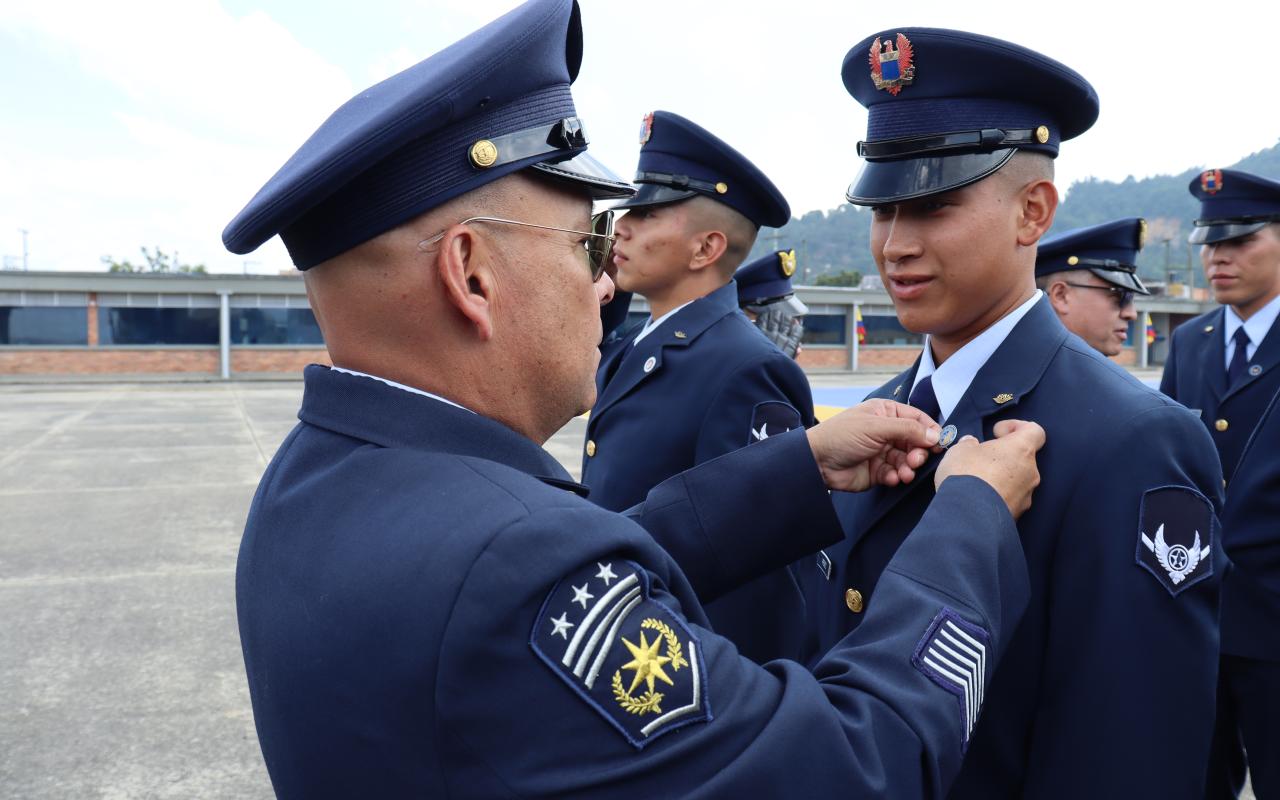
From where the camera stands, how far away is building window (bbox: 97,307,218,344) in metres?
29.4

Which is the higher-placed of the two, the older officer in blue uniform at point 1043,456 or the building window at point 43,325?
the older officer in blue uniform at point 1043,456

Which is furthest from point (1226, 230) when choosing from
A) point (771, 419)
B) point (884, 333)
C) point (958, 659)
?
point (884, 333)

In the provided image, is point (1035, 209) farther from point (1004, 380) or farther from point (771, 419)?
point (771, 419)

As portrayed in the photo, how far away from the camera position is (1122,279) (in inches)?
184

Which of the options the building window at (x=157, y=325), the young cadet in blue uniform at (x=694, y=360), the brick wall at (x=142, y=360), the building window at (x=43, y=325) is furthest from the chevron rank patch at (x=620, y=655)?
the building window at (x=43, y=325)

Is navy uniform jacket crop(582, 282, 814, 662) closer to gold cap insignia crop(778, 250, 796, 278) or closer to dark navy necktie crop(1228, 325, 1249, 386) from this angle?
dark navy necktie crop(1228, 325, 1249, 386)

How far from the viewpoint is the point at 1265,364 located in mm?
3744

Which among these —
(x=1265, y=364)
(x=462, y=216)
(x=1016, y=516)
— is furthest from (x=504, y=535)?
(x=1265, y=364)

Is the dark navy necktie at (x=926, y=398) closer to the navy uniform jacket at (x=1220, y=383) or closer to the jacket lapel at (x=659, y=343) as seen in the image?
the jacket lapel at (x=659, y=343)

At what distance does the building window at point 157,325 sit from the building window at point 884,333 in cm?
2393

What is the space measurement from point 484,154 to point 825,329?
3540 centimetres

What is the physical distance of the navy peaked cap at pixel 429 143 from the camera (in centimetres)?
122

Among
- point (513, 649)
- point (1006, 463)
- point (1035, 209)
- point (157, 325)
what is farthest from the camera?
point (157, 325)

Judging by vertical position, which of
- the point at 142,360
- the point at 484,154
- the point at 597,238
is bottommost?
the point at 142,360
